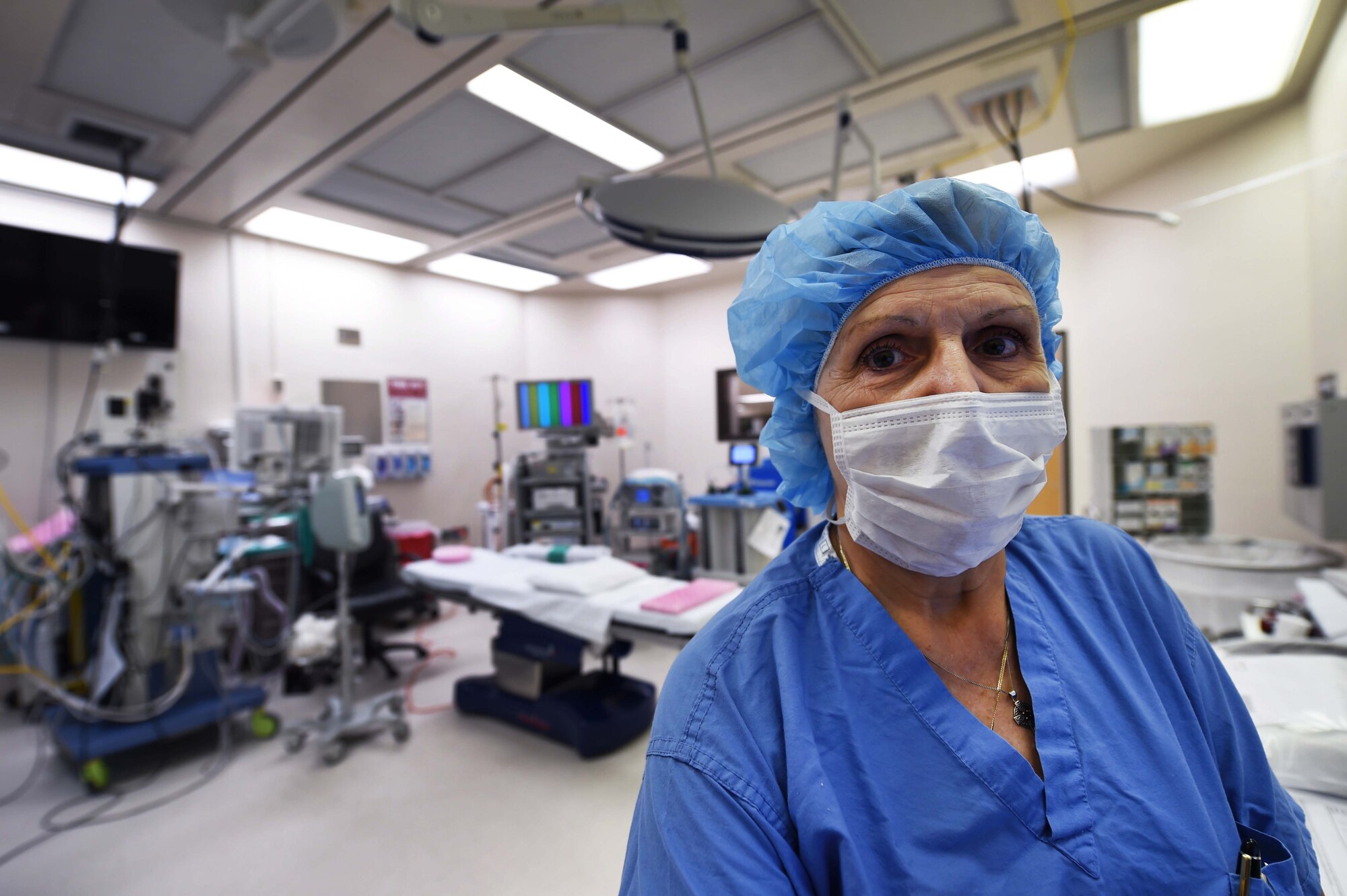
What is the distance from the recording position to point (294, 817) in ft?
7.34

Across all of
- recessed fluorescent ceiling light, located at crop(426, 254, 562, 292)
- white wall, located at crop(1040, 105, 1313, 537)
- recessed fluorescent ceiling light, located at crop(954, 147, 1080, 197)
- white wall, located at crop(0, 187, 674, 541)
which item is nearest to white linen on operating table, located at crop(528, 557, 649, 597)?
recessed fluorescent ceiling light, located at crop(954, 147, 1080, 197)

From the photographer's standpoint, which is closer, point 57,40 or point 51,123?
point 57,40

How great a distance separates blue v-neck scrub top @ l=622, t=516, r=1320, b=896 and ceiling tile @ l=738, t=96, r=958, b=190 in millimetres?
2922

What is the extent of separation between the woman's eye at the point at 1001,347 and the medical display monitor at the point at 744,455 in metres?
3.83

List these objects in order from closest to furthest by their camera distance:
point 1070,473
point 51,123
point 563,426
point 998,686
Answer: point 998,686 < point 51,123 < point 1070,473 < point 563,426

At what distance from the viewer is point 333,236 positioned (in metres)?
4.50

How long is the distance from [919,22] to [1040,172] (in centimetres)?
186

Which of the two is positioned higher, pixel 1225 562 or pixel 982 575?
pixel 982 575

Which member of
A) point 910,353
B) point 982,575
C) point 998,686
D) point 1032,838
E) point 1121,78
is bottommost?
point 1032,838

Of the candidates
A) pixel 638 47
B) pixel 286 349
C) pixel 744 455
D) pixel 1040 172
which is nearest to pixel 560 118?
pixel 638 47

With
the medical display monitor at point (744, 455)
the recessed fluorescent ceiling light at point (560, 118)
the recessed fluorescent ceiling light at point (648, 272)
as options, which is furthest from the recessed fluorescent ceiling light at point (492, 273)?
the medical display monitor at point (744, 455)

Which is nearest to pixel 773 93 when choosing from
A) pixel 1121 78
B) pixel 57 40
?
pixel 1121 78

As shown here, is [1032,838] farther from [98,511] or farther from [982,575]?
[98,511]

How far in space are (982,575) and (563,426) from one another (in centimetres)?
417
